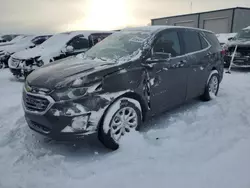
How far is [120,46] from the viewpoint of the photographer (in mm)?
4027

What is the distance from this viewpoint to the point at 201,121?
428cm

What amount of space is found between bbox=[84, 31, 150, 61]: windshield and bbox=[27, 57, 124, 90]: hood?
35 centimetres

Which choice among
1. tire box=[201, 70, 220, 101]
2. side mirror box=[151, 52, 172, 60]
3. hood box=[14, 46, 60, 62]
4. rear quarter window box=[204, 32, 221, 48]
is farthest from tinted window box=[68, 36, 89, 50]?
side mirror box=[151, 52, 172, 60]

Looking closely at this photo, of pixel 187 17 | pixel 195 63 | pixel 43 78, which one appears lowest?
pixel 187 17

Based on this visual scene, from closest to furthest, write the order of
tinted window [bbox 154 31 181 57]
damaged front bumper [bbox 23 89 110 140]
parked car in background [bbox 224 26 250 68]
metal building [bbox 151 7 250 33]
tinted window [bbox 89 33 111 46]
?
damaged front bumper [bbox 23 89 110 140]
tinted window [bbox 154 31 181 57]
tinted window [bbox 89 33 111 46]
parked car in background [bbox 224 26 250 68]
metal building [bbox 151 7 250 33]

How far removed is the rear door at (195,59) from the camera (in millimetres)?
4520

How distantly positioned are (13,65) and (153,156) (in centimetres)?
656

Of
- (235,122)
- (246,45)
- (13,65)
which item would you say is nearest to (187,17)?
(246,45)

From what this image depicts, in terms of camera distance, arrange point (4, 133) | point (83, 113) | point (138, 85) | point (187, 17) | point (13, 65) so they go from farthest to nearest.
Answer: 1. point (187, 17)
2. point (13, 65)
3. point (4, 133)
4. point (138, 85)
5. point (83, 113)

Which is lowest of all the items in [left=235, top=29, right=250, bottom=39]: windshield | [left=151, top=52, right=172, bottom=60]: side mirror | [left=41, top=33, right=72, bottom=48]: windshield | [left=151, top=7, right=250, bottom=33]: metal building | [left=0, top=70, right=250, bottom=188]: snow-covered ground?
[left=151, top=7, right=250, bottom=33]: metal building

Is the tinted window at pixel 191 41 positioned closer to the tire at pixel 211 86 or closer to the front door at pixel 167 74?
the front door at pixel 167 74

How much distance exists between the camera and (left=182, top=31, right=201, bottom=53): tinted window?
4.53 metres

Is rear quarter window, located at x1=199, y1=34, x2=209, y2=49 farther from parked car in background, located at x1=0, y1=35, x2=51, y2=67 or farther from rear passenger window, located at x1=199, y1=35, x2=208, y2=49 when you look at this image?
parked car in background, located at x1=0, y1=35, x2=51, y2=67

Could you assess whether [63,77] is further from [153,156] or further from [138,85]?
[153,156]
